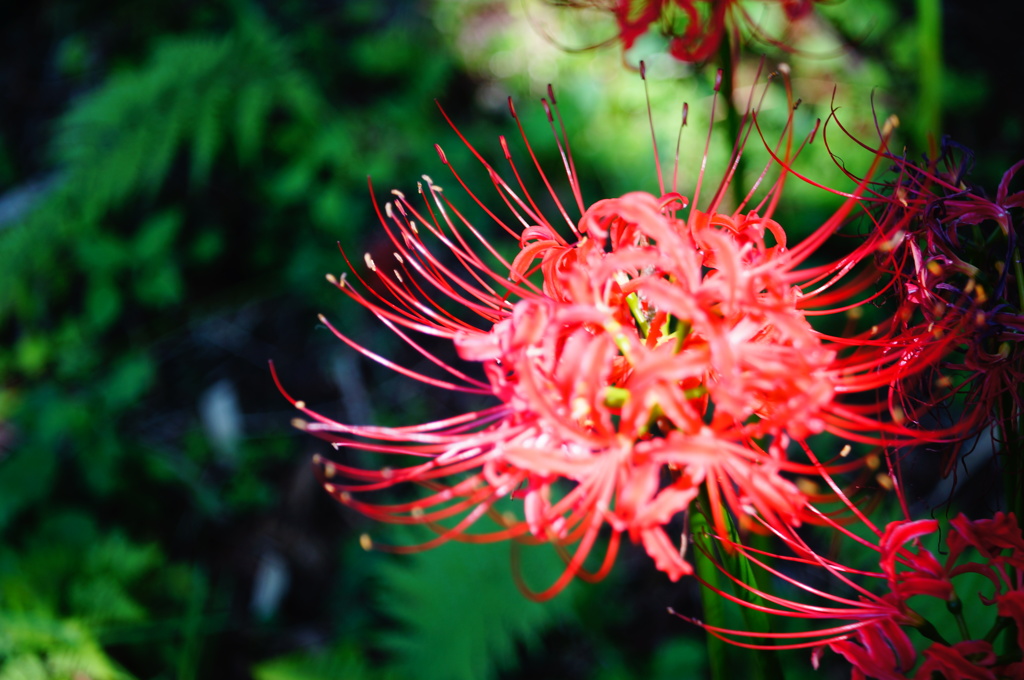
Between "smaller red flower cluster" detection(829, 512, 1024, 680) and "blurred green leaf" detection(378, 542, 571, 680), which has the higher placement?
"smaller red flower cluster" detection(829, 512, 1024, 680)

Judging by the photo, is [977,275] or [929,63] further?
[929,63]

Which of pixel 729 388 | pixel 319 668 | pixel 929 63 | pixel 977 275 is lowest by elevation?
pixel 319 668

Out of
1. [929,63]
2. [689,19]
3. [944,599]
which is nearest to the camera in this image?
[944,599]

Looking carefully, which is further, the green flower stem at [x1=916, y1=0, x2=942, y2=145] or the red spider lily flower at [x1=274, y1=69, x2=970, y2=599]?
the green flower stem at [x1=916, y1=0, x2=942, y2=145]

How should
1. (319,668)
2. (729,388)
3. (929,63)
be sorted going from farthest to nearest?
(929,63), (319,668), (729,388)

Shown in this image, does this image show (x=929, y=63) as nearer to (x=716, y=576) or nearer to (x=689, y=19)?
(x=689, y=19)

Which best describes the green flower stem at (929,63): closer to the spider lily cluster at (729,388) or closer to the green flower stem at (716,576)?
the spider lily cluster at (729,388)

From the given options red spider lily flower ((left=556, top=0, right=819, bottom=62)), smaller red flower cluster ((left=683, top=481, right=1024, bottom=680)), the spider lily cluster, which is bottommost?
smaller red flower cluster ((left=683, top=481, right=1024, bottom=680))

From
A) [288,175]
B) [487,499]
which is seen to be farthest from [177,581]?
[487,499]

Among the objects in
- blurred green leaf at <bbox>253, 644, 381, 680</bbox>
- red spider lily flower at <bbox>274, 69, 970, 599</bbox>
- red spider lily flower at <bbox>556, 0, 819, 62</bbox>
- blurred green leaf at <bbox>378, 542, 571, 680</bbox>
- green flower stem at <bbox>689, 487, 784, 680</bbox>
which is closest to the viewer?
red spider lily flower at <bbox>274, 69, 970, 599</bbox>

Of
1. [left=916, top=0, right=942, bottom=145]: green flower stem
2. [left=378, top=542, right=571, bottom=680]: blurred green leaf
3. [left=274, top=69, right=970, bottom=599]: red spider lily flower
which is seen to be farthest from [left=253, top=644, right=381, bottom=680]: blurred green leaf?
[left=916, top=0, right=942, bottom=145]: green flower stem

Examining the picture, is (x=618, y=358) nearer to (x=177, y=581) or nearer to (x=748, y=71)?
(x=177, y=581)

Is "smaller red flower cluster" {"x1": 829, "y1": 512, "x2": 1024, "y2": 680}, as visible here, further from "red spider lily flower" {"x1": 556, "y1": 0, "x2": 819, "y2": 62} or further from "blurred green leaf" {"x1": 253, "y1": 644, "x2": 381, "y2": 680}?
"blurred green leaf" {"x1": 253, "y1": 644, "x2": 381, "y2": 680}

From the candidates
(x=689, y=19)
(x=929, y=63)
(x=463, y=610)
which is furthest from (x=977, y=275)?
(x=463, y=610)
